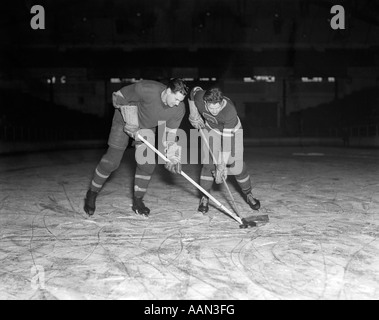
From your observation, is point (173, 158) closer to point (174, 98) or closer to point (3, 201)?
point (174, 98)

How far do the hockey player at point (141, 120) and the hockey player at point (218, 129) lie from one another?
20cm

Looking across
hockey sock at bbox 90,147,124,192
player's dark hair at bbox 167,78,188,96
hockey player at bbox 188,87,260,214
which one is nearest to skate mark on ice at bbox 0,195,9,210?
hockey sock at bbox 90,147,124,192

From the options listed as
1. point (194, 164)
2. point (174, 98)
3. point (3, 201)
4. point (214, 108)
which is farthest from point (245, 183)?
point (194, 164)

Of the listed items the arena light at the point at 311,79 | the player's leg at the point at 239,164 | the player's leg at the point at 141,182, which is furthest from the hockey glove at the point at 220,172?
the arena light at the point at 311,79

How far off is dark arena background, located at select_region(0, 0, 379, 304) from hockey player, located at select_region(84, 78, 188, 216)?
32 centimetres

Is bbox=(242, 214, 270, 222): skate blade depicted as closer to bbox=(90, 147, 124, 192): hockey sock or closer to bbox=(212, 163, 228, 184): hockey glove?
bbox=(212, 163, 228, 184): hockey glove

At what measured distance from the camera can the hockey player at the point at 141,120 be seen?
348 centimetres

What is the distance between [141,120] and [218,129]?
74 cm

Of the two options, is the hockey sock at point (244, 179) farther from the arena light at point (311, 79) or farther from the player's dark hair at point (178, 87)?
the arena light at point (311, 79)

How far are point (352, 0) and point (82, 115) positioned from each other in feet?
49.3

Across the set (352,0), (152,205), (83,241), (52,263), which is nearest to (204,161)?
(152,205)

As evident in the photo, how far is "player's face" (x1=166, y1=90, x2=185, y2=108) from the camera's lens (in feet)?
10.9

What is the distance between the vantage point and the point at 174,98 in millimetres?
3359
